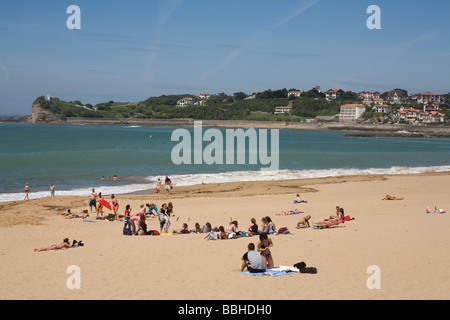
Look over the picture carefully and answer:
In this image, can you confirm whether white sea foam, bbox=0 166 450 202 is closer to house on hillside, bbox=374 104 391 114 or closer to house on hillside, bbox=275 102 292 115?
house on hillside, bbox=374 104 391 114

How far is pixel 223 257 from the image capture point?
10.2 meters

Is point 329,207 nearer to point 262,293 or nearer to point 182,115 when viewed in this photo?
point 262,293

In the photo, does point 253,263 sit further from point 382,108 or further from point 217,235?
point 382,108

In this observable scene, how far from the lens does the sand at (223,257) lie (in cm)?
780

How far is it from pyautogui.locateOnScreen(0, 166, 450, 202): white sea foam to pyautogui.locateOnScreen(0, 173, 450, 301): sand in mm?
4270

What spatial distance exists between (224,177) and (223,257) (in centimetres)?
2048

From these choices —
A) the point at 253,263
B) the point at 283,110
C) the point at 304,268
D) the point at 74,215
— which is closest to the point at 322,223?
the point at 304,268

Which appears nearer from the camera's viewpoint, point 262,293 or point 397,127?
point 262,293

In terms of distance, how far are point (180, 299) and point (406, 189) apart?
66.2 feet

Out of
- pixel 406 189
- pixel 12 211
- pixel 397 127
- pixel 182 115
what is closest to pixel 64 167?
pixel 12 211

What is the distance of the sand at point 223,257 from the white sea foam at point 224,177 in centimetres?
427

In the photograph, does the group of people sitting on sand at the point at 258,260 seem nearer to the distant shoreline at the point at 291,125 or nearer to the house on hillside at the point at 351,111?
the distant shoreline at the point at 291,125

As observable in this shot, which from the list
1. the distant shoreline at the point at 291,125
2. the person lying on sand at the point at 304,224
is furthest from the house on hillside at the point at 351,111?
the person lying on sand at the point at 304,224

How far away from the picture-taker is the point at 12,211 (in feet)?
56.6
